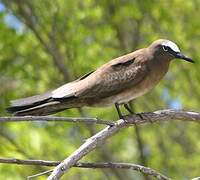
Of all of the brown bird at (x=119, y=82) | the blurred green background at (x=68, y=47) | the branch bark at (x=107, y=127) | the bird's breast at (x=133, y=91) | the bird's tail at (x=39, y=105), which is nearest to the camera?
the branch bark at (x=107, y=127)

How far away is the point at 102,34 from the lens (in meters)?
8.08

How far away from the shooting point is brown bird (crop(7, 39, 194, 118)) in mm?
4652

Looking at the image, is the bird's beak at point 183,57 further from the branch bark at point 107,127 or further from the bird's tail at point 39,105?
the bird's tail at point 39,105

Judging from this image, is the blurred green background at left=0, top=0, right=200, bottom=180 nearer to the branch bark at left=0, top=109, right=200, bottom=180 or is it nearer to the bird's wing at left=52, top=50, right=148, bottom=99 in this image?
the bird's wing at left=52, top=50, right=148, bottom=99

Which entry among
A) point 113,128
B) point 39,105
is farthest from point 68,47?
point 113,128

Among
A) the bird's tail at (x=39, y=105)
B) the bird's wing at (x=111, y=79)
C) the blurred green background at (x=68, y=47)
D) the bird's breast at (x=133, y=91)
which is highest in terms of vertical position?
the blurred green background at (x=68, y=47)

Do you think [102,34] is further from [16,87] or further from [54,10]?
[16,87]

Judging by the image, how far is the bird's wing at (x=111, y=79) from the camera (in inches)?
186

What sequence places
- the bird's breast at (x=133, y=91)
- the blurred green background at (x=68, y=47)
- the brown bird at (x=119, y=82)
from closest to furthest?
the brown bird at (x=119, y=82) < the bird's breast at (x=133, y=91) < the blurred green background at (x=68, y=47)

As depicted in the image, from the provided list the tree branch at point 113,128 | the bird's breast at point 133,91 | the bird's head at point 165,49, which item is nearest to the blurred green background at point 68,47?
the bird's breast at point 133,91

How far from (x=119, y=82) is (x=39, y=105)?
2.27ft

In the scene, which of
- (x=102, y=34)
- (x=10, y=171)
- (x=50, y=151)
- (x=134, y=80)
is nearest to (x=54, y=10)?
(x=102, y=34)

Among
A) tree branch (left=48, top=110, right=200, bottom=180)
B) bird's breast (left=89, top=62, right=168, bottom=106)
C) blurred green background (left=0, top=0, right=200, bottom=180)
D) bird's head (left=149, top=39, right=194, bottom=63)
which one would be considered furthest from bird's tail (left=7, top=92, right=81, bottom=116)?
blurred green background (left=0, top=0, right=200, bottom=180)

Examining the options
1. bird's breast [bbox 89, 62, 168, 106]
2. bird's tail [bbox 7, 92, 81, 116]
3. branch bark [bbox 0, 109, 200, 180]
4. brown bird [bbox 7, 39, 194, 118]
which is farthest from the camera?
bird's breast [bbox 89, 62, 168, 106]
